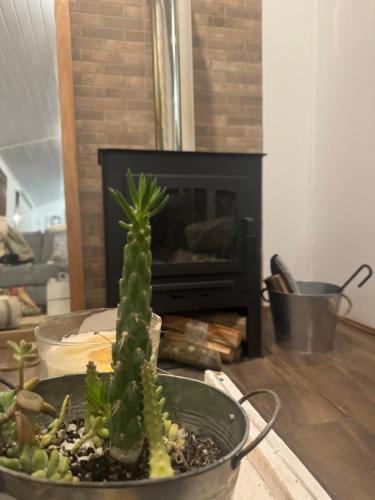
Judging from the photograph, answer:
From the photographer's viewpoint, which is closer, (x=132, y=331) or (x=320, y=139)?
(x=132, y=331)

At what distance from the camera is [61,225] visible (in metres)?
2.15

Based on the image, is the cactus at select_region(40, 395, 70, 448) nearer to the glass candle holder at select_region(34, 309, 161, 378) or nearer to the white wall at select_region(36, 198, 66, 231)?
the glass candle holder at select_region(34, 309, 161, 378)

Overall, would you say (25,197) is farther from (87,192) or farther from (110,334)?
(110,334)

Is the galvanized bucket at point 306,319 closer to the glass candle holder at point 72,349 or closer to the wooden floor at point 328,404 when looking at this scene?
the wooden floor at point 328,404

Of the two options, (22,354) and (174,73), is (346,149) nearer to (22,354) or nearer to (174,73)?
(174,73)

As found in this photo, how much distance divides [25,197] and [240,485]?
2.02m

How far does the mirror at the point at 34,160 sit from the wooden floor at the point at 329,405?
1.09 metres

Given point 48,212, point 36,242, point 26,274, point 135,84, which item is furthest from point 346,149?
point 26,274

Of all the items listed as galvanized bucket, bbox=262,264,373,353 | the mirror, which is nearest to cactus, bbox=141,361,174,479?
galvanized bucket, bbox=262,264,373,353

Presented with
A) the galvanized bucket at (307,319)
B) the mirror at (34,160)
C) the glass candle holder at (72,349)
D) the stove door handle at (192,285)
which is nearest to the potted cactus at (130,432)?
the glass candle holder at (72,349)

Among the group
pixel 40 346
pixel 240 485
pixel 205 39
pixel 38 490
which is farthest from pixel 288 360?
pixel 205 39

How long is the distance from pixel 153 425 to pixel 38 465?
0.32 ft

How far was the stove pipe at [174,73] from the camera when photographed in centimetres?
194

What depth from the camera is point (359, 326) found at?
6.89 feet
